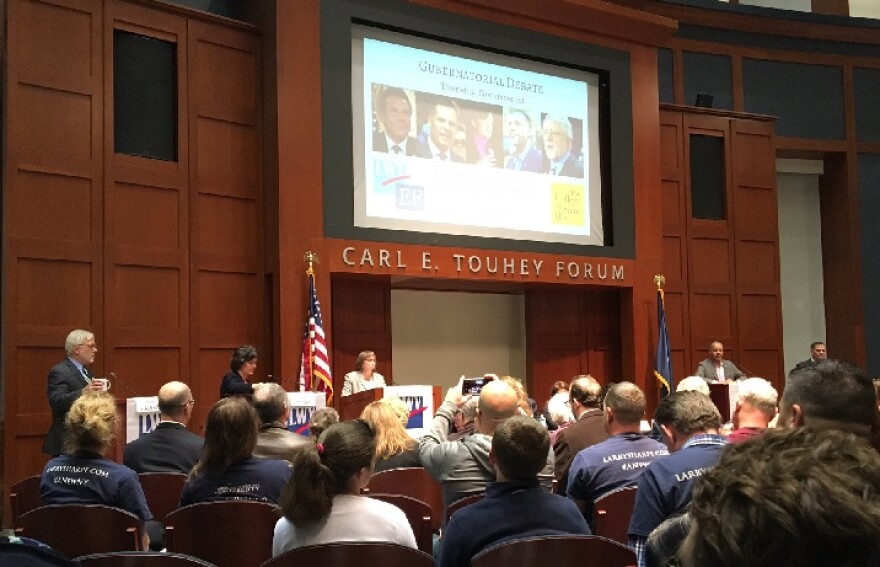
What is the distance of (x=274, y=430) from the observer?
4.28m

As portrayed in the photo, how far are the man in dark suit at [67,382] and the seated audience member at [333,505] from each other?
13.4 feet

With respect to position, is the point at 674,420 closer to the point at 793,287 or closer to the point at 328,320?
the point at 328,320

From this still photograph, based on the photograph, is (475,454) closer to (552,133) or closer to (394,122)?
(394,122)

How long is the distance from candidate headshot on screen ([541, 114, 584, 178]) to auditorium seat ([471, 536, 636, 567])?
8259mm

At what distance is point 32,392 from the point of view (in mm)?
7285

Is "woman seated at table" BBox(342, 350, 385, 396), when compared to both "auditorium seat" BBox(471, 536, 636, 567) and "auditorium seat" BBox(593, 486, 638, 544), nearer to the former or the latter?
"auditorium seat" BBox(593, 486, 638, 544)

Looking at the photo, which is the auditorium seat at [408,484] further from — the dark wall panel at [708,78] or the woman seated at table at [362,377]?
the dark wall panel at [708,78]

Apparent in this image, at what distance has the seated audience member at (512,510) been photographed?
265 centimetres

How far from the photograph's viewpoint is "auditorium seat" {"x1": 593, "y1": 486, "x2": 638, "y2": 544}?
10.7ft

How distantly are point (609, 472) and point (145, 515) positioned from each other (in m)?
1.87

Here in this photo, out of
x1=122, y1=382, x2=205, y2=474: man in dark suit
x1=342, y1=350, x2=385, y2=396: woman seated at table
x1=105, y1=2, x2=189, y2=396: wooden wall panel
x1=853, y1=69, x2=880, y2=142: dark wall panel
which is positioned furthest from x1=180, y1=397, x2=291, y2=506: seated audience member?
x1=853, y1=69, x2=880, y2=142: dark wall panel

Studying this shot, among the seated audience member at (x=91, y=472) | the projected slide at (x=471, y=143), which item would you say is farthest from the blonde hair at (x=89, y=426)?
the projected slide at (x=471, y=143)

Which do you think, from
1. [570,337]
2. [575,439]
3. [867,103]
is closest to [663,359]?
A: [570,337]

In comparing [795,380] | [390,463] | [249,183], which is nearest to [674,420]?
[795,380]
